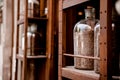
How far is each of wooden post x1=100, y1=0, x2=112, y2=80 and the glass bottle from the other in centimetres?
22

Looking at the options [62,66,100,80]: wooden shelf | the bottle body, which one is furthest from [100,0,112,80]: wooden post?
the bottle body

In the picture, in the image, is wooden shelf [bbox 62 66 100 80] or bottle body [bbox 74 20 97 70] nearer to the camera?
wooden shelf [bbox 62 66 100 80]

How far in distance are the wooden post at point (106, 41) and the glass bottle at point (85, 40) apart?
0.22 m

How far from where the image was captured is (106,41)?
0.64 metres

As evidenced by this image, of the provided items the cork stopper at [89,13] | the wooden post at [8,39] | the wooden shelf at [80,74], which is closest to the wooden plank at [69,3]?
the cork stopper at [89,13]

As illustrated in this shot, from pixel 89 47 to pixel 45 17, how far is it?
0.82 m

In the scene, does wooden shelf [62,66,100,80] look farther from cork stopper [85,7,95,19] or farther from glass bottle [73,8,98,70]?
cork stopper [85,7,95,19]

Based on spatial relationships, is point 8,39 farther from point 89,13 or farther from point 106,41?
point 106,41

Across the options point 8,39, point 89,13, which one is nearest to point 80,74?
point 89,13

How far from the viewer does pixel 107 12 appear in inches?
25.2

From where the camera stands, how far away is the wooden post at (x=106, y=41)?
0.63 m

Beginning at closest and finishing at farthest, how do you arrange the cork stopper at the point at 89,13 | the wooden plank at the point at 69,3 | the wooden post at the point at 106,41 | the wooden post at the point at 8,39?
the wooden post at the point at 106,41 < the wooden plank at the point at 69,3 < the cork stopper at the point at 89,13 < the wooden post at the point at 8,39

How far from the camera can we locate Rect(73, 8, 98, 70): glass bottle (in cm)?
87

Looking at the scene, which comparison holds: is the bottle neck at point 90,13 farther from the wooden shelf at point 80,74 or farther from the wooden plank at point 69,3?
the wooden shelf at point 80,74
